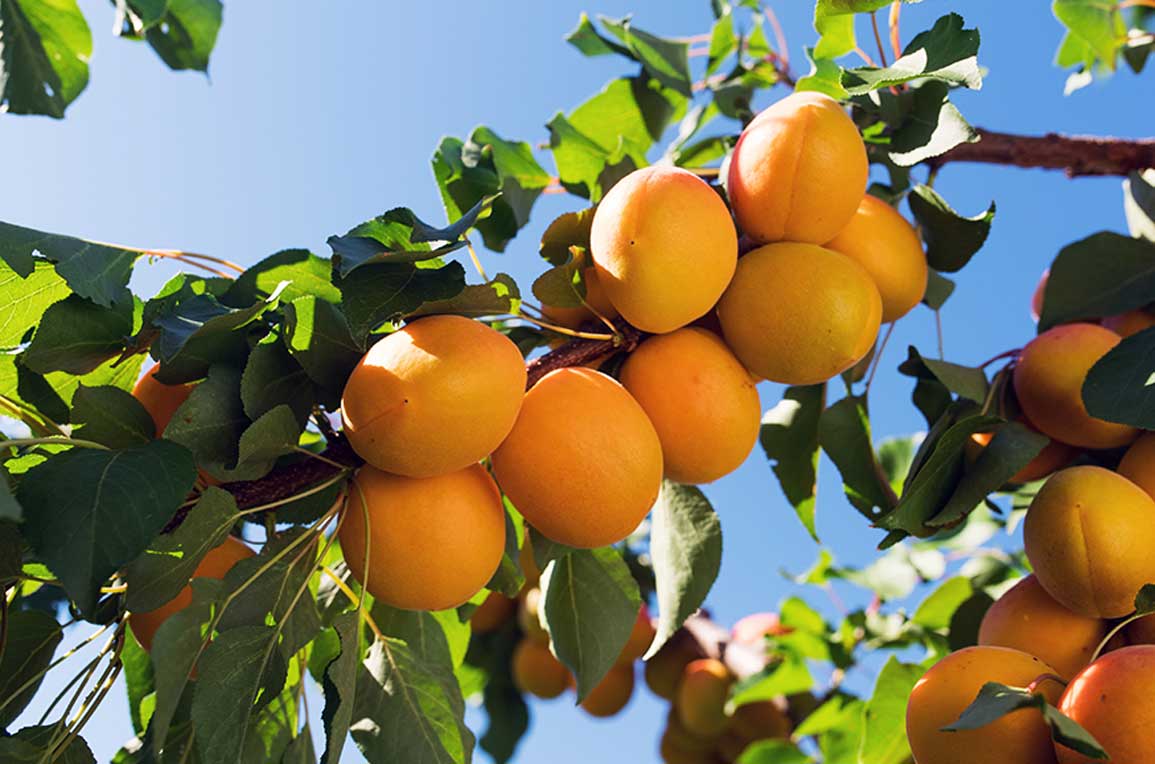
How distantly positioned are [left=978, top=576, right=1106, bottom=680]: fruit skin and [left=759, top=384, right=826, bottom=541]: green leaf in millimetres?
326

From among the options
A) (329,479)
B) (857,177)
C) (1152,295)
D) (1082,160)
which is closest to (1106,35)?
(1082,160)

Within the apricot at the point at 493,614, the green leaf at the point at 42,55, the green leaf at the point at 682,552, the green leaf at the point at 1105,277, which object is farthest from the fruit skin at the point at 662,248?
the apricot at the point at 493,614

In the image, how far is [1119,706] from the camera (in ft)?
2.58

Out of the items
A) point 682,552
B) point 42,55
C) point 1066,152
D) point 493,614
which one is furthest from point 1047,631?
point 42,55

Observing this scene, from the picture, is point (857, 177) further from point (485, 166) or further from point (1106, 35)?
point (1106, 35)

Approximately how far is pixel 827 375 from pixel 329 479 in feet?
1.61

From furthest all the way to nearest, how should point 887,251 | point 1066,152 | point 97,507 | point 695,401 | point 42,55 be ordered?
point 42,55 → point 1066,152 → point 887,251 → point 695,401 → point 97,507

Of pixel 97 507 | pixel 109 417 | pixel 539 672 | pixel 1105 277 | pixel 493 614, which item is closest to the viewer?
pixel 97 507

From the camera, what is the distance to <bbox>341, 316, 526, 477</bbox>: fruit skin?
2.62 feet

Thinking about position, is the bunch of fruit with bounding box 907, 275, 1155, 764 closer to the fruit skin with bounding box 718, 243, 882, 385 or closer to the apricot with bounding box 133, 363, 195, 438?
the fruit skin with bounding box 718, 243, 882, 385

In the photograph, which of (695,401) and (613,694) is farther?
(613,694)

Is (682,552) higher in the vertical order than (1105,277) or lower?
lower

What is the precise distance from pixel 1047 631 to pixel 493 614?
1.57m

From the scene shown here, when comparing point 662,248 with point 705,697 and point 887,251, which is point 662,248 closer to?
point 887,251
